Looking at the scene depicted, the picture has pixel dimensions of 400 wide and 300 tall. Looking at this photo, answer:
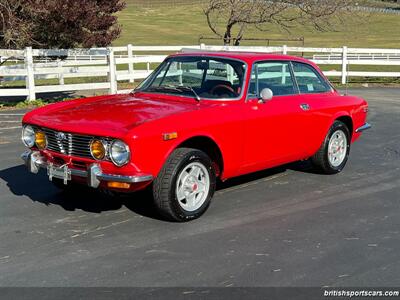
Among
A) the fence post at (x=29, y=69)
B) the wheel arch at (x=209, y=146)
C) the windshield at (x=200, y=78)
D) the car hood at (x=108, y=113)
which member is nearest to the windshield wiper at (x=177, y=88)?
the windshield at (x=200, y=78)

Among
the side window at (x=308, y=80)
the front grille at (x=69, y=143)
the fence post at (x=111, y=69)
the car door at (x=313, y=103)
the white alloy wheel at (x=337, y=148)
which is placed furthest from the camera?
the fence post at (x=111, y=69)

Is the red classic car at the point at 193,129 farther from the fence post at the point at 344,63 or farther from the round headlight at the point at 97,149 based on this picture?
the fence post at the point at 344,63

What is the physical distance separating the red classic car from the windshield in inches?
0.5

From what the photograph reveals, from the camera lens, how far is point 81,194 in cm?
616

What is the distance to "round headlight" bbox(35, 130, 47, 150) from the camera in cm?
539

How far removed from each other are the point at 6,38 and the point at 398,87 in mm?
14354

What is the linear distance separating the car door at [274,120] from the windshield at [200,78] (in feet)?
0.68

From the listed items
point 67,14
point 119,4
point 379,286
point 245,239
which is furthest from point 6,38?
point 379,286

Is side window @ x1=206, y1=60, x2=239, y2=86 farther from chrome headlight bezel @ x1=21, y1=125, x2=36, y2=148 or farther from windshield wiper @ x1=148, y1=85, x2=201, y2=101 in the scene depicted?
chrome headlight bezel @ x1=21, y1=125, x2=36, y2=148

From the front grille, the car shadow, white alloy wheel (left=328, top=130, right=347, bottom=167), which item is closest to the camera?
the front grille

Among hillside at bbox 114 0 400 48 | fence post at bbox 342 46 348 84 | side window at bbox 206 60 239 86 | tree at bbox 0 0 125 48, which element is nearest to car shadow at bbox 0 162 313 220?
side window at bbox 206 60 239 86

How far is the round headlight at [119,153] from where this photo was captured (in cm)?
475
